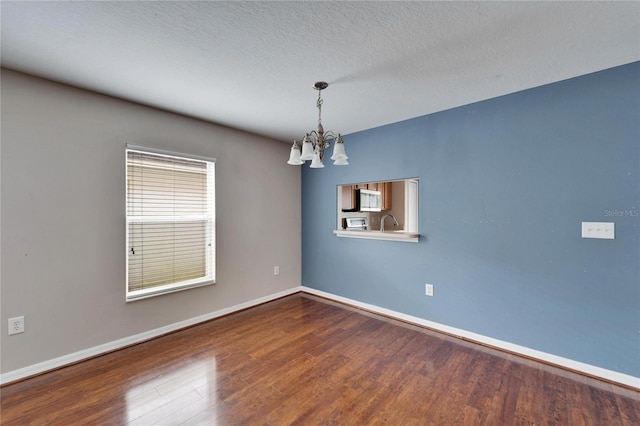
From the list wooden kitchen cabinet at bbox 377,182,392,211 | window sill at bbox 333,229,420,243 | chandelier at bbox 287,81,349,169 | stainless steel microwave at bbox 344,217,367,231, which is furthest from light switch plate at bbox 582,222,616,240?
wooden kitchen cabinet at bbox 377,182,392,211

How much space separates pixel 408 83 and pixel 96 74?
2.57 metres

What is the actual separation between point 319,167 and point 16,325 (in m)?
2.72

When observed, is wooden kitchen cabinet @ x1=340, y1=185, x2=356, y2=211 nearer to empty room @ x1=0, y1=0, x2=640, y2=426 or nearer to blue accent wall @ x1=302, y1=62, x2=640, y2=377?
blue accent wall @ x1=302, y1=62, x2=640, y2=377

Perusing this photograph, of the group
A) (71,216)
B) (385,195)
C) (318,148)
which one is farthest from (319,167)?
(385,195)

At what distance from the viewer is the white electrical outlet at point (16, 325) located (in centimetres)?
206

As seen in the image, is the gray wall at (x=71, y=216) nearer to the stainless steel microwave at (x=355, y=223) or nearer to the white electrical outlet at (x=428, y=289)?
the stainless steel microwave at (x=355, y=223)

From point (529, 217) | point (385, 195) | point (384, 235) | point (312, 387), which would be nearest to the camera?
point (312, 387)

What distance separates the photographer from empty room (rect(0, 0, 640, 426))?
1.71 meters

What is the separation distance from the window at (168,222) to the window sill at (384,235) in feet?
5.74

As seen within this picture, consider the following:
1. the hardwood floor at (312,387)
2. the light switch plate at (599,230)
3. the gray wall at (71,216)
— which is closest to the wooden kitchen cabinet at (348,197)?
the gray wall at (71,216)

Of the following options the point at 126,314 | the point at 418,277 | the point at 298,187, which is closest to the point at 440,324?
the point at 418,277

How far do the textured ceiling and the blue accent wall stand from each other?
292 millimetres

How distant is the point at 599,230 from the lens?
7.02 feet

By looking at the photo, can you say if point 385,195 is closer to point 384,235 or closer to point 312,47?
point 384,235
